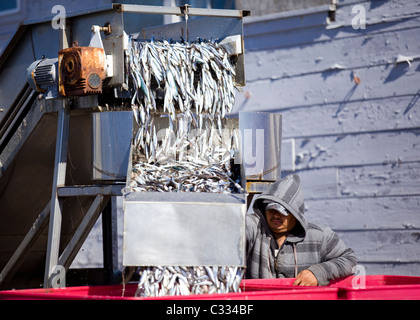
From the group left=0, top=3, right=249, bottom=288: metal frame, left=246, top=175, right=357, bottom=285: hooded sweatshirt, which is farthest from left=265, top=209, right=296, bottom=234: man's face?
left=0, top=3, right=249, bottom=288: metal frame

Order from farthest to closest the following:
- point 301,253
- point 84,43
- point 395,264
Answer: point 395,264, point 84,43, point 301,253

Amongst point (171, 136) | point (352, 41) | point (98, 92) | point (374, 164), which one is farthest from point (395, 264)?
point (98, 92)

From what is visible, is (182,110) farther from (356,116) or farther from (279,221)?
(356,116)

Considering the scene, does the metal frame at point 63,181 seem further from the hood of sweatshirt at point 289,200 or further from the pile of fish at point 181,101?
the hood of sweatshirt at point 289,200

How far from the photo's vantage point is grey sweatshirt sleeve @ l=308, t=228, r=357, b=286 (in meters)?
5.02

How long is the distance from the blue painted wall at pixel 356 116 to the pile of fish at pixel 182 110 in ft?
→ 8.41

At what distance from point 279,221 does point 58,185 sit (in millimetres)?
1755

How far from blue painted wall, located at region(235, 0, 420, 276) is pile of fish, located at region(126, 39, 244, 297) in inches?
101

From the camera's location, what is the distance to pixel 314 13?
827 cm

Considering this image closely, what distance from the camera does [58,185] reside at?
19.0 ft

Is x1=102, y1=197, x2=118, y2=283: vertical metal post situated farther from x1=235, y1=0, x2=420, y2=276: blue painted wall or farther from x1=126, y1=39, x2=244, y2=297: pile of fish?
x1=235, y1=0, x2=420, y2=276: blue painted wall

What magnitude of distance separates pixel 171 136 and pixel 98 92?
623mm

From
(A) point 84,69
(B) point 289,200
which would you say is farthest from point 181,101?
(B) point 289,200

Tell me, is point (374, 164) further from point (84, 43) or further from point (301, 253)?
point (84, 43)
